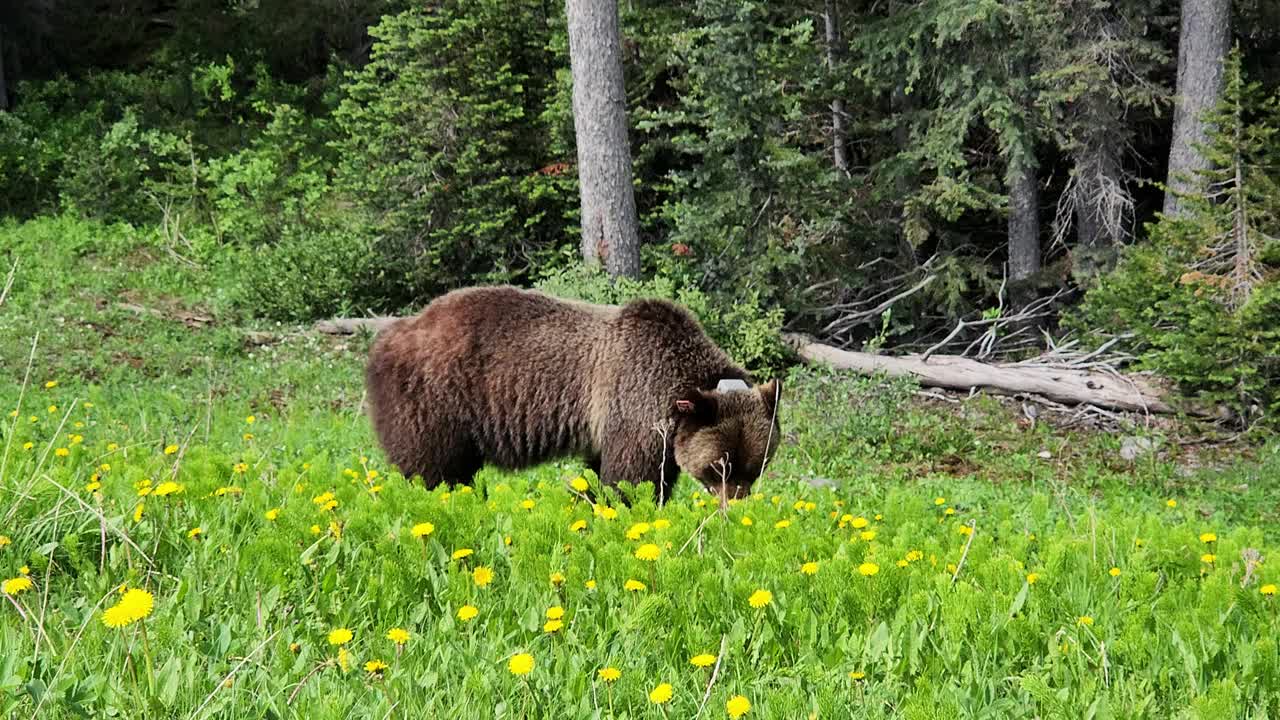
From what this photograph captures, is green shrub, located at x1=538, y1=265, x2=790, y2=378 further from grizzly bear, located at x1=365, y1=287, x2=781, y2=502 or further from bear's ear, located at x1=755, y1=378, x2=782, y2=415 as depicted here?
bear's ear, located at x1=755, y1=378, x2=782, y2=415

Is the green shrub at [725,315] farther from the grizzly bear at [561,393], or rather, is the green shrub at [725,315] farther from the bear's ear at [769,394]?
the bear's ear at [769,394]

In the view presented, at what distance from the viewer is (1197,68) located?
1259 cm

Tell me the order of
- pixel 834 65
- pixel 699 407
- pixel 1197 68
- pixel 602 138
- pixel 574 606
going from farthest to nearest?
pixel 834 65 < pixel 602 138 < pixel 1197 68 < pixel 699 407 < pixel 574 606

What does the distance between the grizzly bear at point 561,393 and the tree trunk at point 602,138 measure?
22.0 feet

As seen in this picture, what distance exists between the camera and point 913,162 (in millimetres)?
13617

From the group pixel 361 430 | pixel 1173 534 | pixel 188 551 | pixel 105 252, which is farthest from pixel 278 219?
pixel 1173 534

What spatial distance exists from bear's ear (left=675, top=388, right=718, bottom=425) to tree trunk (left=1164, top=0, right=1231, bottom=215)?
28.6ft

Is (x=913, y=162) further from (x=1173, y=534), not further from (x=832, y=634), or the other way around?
(x=832, y=634)

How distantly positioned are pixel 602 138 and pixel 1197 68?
7.03 metres

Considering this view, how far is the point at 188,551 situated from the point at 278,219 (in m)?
14.6

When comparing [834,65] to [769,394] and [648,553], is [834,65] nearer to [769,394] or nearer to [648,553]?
[769,394]

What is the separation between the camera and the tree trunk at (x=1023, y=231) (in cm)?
1391

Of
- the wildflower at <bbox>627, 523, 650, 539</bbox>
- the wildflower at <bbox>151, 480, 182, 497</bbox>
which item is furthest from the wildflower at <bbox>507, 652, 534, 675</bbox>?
the wildflower at <bbox>151, 480, 182, 497</bbox>

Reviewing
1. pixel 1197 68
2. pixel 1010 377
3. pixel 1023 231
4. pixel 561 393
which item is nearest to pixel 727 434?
pixel 561 393
